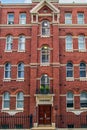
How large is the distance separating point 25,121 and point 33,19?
13022mm

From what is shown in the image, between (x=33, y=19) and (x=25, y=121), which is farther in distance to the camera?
(x=33, y=19)

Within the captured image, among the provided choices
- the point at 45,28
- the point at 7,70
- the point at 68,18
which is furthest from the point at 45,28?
the point at 7,70

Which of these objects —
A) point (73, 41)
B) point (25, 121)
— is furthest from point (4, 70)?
point (73, 41)

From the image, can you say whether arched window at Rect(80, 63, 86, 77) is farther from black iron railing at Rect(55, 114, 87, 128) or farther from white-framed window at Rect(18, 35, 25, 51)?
white-framed window at Rect(18, 35, 25, 51)

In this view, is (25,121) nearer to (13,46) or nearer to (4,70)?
(4,70)

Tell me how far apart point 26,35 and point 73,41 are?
20.4ft

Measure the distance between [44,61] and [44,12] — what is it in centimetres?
652

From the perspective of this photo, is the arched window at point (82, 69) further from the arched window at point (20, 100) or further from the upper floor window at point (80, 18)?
the arched window at point (20, 100)

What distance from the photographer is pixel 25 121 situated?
A: 35.5m

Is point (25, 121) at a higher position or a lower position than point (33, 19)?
lower

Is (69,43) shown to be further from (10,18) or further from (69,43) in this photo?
(10,18)

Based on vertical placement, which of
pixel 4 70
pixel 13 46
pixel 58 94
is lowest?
pixel 58 94

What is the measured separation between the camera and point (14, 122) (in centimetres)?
3553

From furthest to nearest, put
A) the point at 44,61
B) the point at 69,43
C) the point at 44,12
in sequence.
→ the point at 69,43, the point at 44,12, the point at 44,61
